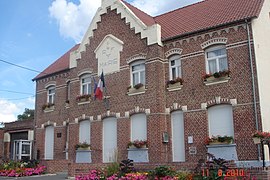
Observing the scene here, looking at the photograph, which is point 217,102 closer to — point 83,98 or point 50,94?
point 83,98

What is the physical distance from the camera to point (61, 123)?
2517 centimetres

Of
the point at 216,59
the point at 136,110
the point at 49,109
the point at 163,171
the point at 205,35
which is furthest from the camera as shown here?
the point at 49,109

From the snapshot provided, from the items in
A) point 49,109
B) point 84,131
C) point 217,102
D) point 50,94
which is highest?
point 50,94

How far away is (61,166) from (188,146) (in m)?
9.01

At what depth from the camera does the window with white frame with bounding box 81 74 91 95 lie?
22.9 metres

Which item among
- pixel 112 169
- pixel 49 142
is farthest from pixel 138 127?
pixel 49 142

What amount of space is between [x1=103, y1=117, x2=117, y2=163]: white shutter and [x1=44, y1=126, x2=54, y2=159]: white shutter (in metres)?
6.46

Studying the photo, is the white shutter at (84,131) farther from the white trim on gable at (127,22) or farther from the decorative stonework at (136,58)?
the decorative stonework at (136,58)

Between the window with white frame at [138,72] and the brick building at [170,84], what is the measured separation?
0.06m

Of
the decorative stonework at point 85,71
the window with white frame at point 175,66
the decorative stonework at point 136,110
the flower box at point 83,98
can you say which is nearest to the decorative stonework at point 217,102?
the window with white frame at point 175,66

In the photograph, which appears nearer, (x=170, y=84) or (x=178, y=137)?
(x=178, y=137)

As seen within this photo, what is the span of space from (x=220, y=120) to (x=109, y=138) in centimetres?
717

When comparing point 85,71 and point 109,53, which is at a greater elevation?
point 109,53

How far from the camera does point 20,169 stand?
21.3 metres
